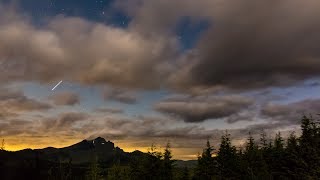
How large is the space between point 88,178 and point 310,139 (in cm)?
5409

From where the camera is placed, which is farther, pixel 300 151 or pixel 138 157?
pixel 138 157

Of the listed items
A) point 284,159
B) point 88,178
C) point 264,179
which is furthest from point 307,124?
point 88,178

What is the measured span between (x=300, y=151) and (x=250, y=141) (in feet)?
103

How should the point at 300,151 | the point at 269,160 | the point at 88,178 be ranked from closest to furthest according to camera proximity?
the point at 300,151 → the point at 269,160 → the point at 88,178

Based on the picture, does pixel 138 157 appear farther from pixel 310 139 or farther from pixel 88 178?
pixel 310 139

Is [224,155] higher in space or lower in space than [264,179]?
higher

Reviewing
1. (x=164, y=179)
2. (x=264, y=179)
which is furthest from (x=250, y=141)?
(x=164, y=179)

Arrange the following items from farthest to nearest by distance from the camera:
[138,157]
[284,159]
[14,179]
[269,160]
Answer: [14,179] < [138,157] < [269,160] < [284,159]

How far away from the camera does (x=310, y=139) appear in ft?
192

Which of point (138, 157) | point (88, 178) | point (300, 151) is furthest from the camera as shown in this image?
point (88, 178)

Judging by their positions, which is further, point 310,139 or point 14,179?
point 14,179

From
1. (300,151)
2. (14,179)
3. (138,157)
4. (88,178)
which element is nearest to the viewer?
(300,151)

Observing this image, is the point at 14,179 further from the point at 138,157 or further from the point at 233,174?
the point at 233,174

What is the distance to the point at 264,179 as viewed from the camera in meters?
72.8
